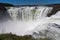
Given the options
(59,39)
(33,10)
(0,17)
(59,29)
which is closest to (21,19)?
(33,10)

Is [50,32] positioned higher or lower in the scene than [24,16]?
higher

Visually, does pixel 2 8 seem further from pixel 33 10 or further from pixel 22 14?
pixel 33 10

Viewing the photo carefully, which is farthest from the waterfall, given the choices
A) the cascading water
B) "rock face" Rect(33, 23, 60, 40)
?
"rock face" Rect(33, 23, 60, 40)

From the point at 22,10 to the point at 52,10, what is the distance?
19.1ft

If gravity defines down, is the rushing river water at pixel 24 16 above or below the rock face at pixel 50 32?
below

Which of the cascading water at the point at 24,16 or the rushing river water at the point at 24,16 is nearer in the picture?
the cascading water at the point at 24,16

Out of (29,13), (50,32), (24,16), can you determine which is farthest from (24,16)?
(50,32)

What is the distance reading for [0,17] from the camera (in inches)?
1390

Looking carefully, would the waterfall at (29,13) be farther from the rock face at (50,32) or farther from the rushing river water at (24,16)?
the rock face at (50,32)

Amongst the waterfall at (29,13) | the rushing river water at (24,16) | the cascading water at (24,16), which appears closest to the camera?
the cascading water at (24,16)

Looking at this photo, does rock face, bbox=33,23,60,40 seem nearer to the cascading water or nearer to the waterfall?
the cascading water

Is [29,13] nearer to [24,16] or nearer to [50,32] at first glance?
[24,16]

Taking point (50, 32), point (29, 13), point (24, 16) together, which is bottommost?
point (24, 16)

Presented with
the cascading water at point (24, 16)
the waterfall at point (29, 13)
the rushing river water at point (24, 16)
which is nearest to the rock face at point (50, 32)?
the cascading water at point (24, 16)
